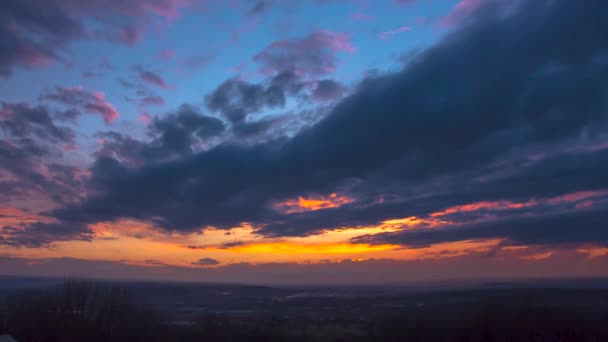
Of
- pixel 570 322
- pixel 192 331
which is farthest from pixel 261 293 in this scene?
pixel 570 322

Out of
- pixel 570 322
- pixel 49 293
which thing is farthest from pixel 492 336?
pixel 49 293

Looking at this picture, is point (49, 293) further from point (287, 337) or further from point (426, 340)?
point (426, 340)

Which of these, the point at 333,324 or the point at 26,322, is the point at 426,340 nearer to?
the point at 333,324

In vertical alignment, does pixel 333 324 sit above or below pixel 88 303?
below

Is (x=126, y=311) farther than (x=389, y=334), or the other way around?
(x=126, y=311)

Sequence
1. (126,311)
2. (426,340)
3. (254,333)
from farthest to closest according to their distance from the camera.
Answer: (126,311)
(254,333)
(426,340)

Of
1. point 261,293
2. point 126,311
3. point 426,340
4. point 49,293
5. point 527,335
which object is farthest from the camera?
point 261,293
